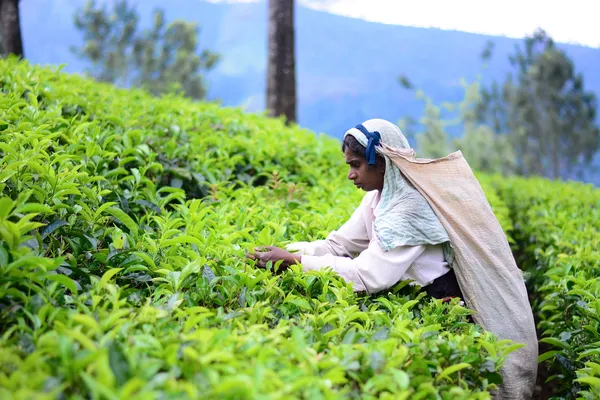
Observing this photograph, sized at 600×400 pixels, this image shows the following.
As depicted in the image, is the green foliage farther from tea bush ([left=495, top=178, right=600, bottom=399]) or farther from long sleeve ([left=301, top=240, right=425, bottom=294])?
long sleeve ([left=301, top=240, right=425, bottom=294])

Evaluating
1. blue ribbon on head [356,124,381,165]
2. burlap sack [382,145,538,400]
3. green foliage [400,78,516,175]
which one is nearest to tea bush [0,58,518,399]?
burlap sack [382,145,538,400]

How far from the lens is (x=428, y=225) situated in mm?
2420

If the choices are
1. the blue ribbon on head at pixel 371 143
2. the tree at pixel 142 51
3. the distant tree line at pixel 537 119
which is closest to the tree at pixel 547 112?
the distant tree line at pixel 537 119

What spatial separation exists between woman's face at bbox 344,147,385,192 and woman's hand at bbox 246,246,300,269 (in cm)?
47

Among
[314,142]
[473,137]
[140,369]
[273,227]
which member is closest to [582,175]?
[473,137]

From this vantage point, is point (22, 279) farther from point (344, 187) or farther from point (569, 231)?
point (569, 231)

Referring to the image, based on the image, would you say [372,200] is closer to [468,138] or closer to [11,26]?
[11,26]

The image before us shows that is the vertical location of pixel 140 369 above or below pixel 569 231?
above

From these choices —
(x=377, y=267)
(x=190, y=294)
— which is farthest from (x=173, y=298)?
(x=377, y=267)

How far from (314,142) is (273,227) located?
251 centimetres

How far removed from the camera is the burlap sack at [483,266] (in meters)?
2.46

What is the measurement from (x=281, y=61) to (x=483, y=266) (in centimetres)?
553

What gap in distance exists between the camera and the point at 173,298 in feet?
6.07

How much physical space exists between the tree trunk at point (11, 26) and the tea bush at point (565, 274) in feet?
18.7
